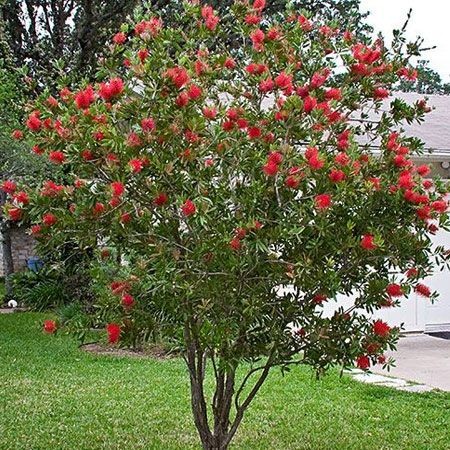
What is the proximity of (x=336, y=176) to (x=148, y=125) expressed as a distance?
97 cm

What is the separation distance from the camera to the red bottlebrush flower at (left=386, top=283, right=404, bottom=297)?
4.14 m

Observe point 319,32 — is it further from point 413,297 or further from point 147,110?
point 413,297

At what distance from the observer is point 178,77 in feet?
12.8

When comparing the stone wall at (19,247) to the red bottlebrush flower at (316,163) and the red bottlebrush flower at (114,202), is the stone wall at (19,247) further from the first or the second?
the red bottlebrush flower at (316,163)

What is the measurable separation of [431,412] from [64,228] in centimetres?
418

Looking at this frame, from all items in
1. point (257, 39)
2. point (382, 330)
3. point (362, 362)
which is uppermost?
point (257, 39)

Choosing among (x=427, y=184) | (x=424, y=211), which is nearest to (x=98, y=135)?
(x=424, y=211)

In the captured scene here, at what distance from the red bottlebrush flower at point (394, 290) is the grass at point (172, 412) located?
80.7 inches

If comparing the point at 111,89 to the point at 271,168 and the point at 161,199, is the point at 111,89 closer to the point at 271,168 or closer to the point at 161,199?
the point at 161,199

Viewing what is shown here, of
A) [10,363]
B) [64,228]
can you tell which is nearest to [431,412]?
[64,228]

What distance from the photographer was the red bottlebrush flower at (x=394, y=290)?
163 inches

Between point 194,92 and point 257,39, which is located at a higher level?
point 257,39

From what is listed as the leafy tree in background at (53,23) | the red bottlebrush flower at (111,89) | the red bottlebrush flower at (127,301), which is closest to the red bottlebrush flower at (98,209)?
the red bottlebrush flower at (127,301)

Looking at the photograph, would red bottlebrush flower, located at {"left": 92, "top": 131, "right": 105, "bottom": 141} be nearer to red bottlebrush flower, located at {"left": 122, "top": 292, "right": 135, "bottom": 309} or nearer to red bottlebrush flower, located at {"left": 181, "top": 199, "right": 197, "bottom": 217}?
red bottlebrush flower, located at {"left": 181, "top": 199, "right": 197, "bottom": 217}
